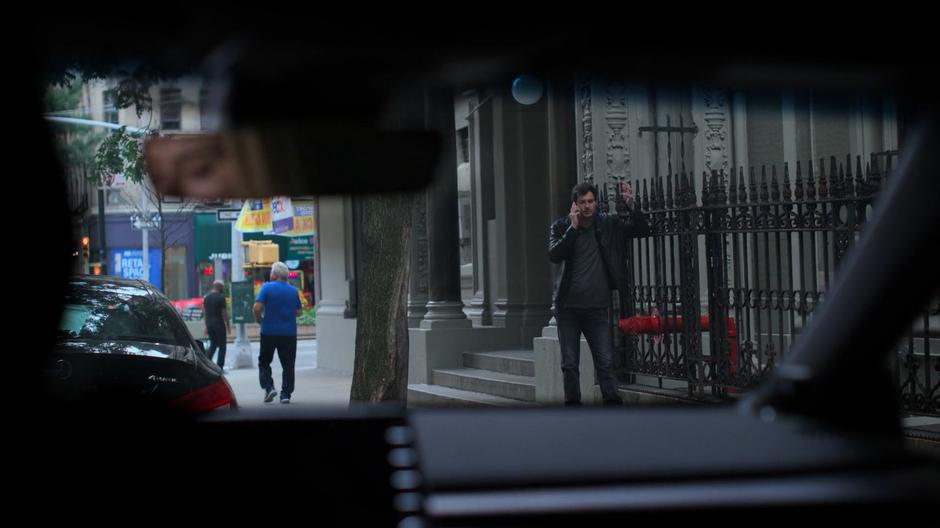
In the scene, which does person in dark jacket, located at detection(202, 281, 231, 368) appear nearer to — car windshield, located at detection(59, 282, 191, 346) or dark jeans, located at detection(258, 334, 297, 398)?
dark jeans, located at detection(258, 334, 297, 398)

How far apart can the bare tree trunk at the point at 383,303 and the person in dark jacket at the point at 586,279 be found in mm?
1281

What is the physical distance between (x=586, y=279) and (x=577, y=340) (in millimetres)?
576

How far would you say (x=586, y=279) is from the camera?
10.1 metres

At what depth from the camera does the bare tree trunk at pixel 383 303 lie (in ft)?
34.2

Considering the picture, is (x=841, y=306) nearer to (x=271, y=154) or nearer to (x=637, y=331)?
(x=271, y=154)

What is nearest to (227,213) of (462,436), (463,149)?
(462,436)

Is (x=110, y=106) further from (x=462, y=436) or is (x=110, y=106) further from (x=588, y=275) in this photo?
(x=588, y=275)

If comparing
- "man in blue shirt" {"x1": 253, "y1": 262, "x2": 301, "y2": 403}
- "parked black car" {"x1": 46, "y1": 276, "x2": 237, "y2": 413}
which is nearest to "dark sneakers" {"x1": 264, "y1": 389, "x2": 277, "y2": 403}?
"man in blue shirt" {"x1": 253, "y1": 262, "x2": 301, "y2": 403}

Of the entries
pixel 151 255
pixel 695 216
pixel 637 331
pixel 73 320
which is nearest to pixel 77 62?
pixel 73 320

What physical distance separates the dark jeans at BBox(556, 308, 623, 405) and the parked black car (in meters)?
3.59

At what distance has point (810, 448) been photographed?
2629 millimetres

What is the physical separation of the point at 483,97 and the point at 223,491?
0.92 meters

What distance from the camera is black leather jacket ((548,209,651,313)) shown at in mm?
10102

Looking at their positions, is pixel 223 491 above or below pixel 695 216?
below
